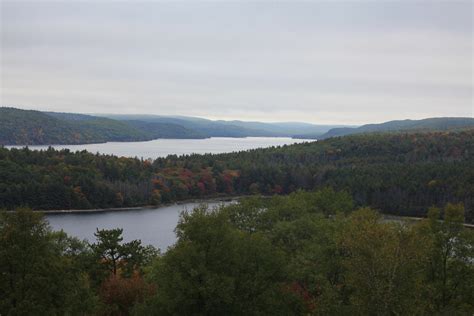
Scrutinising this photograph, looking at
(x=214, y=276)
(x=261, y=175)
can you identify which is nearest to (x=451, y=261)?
(x=214, y=276)

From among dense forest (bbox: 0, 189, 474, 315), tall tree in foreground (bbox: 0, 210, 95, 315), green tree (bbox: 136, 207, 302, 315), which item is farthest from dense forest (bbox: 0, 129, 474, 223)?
tall tree in foreground (bbox: 0, 210, 95, 315)

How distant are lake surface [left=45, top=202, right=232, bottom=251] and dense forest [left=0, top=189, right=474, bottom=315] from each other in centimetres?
3546

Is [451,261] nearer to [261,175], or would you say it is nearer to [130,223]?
[130,223]

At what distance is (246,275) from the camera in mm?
17406

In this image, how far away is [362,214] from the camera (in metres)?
27.3

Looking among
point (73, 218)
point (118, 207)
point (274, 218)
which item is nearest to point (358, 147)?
point (118, 207)

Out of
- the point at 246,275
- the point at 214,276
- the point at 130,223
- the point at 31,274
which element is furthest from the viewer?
the point at 130,223

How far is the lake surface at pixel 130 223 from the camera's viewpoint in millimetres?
59794

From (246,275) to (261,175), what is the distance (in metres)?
93.6

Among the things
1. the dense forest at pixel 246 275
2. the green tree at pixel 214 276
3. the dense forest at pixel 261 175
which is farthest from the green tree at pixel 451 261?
the dense forest at pixel 261 175

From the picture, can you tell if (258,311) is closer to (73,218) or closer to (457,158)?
(73,218)

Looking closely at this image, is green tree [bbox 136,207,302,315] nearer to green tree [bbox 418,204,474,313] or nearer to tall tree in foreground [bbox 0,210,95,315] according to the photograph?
tall tree in foreground [bbox 0,210,95,315]

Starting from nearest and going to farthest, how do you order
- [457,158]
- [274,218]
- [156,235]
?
[274,218] < [156,235] < [457,158]

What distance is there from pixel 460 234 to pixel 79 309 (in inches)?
579
